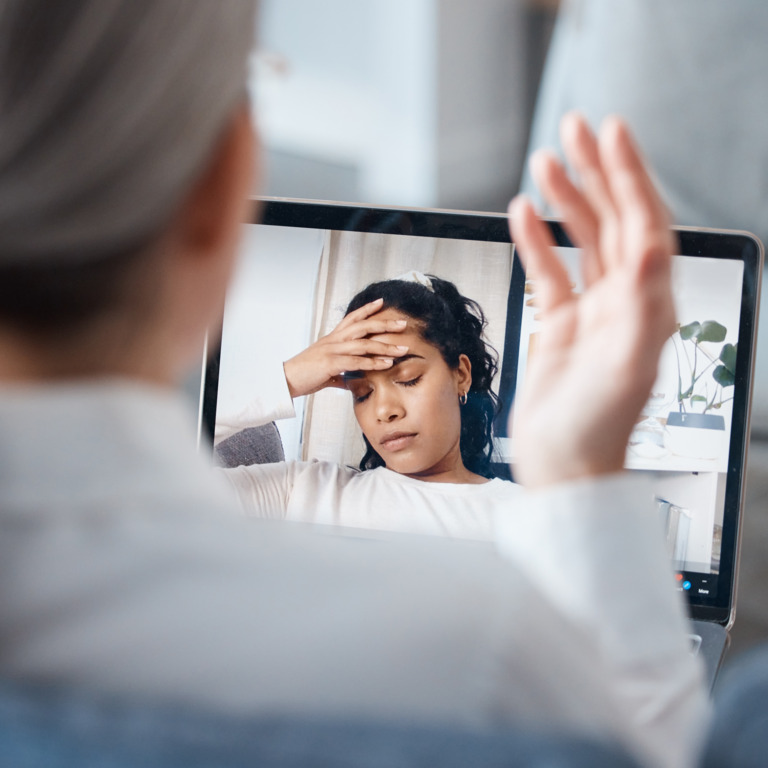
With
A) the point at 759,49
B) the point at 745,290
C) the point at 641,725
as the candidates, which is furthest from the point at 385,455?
the point at 759,49

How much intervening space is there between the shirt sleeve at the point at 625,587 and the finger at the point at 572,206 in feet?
0.35

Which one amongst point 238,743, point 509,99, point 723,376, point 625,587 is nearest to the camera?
point 238,743

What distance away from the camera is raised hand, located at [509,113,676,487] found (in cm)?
32

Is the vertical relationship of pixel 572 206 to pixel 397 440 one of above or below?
above

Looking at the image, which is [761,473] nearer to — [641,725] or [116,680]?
[641,725]

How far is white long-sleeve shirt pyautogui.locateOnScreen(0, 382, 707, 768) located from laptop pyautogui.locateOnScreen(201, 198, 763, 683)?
0.42 metres

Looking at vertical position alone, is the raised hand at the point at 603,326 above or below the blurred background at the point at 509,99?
below

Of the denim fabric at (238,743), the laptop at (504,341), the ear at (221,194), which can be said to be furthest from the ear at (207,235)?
the laptop at (504,341)

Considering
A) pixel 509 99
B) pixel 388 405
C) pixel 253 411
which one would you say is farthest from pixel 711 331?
pixel 509 99

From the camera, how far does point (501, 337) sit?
65 centimetres

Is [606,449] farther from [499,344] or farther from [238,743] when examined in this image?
[499,344]

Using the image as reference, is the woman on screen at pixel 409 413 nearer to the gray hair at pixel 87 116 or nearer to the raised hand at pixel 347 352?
the raised hand at pixel 347 352

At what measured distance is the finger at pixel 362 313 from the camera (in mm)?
673

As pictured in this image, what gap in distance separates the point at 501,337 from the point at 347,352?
135 mm
